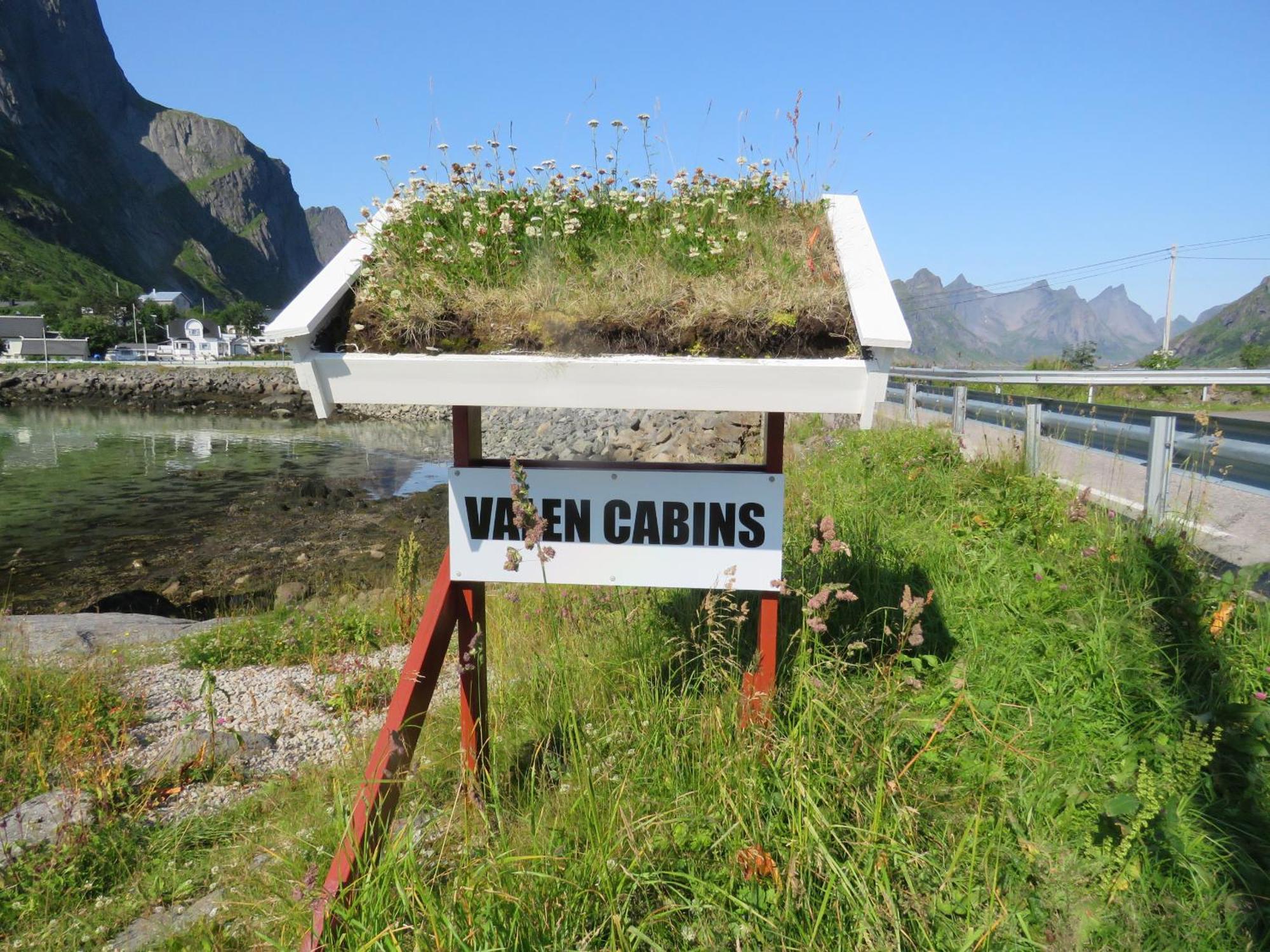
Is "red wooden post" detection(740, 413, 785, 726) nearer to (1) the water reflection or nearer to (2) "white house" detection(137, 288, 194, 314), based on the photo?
(1) the water reflection

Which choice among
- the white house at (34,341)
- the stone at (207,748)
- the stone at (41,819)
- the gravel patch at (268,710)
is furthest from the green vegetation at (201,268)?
the stone at (41,819)

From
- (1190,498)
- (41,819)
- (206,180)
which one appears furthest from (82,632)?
(206,180)

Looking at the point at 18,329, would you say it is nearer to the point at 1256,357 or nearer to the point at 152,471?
the point at 152,471

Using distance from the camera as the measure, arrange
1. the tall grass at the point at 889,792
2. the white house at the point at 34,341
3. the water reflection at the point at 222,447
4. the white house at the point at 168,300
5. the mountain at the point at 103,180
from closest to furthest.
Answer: the tall grass at the point at 889,792 < the water reflection at the point at 222,447 < the white house at the point at 34,341 < the white house at the point at 168,300 < the mountain at the point at 103,180

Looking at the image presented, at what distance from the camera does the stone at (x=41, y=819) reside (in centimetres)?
357

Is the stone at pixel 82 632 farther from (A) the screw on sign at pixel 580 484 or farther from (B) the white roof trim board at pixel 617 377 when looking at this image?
(B) the white roof trim board at pixel 617 377

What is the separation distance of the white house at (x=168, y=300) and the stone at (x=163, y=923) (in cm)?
12606

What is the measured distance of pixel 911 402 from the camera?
14023 millimetres

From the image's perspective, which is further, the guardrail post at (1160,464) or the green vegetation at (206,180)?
the green vegetation at (206,180)

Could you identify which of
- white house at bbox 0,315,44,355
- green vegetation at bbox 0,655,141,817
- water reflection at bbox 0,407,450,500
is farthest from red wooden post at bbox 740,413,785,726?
white house at bbox 0,315,44,355

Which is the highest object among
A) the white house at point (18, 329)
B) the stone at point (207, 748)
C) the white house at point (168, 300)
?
the white house at point (168, 300)

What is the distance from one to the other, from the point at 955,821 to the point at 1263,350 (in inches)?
2543

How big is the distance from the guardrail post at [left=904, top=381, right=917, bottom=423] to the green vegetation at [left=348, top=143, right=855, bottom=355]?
10.6 metres

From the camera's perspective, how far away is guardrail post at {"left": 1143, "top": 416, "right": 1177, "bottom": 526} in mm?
4984
